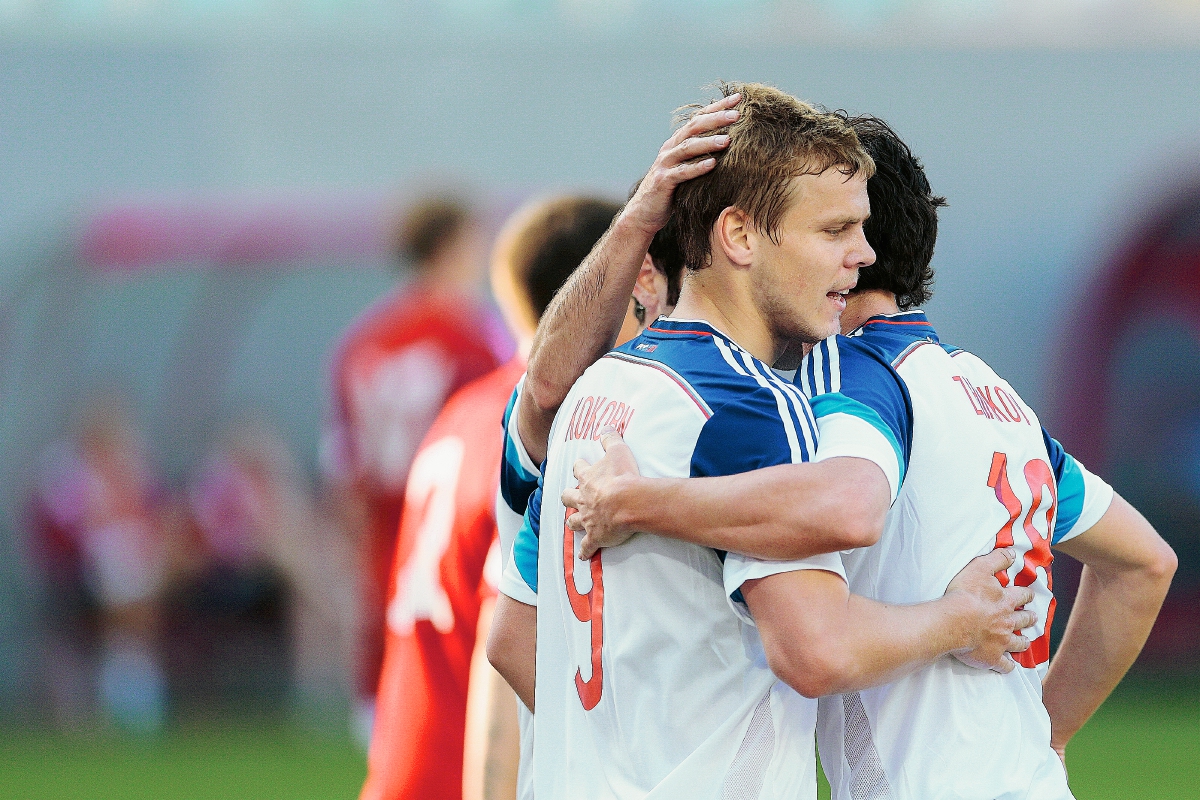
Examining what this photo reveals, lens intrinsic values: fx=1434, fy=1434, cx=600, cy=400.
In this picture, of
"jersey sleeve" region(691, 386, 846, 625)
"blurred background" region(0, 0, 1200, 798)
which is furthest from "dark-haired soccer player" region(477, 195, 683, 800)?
"blurred background" region(0, 0, 1200, 798)

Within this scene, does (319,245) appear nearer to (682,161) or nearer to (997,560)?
(682,161)

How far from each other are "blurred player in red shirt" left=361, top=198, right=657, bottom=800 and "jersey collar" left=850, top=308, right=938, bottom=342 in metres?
0.88

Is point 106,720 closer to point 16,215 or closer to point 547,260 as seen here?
point 16,215

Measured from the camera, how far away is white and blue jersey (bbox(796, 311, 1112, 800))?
7.52 feet

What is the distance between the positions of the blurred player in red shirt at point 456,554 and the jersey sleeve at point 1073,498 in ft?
3.76

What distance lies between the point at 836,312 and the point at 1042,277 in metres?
8.85

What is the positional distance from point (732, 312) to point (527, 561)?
633 mm

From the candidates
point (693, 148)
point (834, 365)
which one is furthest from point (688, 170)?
point (834, 365)

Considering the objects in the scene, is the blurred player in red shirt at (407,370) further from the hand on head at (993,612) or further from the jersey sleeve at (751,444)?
the jersey sleeve at (751,444)

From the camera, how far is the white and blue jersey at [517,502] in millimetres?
2662

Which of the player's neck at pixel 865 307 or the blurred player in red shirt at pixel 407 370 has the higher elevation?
the player's neck at pixel 865 307

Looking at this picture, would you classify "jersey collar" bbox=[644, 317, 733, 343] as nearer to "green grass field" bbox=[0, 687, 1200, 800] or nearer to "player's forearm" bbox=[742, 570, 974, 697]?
"player's forearm" bbox=[742, 570, 974, 697]

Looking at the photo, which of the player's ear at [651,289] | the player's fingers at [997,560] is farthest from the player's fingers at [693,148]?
the player's fingers at [997,560]

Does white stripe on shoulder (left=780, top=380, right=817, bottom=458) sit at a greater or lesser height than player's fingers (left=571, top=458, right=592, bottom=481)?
greater
